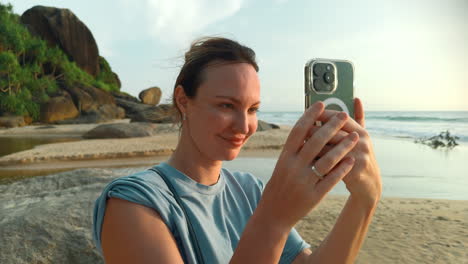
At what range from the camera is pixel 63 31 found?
131ft

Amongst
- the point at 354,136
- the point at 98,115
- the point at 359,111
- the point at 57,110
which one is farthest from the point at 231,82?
the point at 98,115

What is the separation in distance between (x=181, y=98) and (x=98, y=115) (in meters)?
33.1

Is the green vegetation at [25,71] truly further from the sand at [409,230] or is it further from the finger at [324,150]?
the finger at [324,150]

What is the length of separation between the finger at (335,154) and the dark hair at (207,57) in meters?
0.63

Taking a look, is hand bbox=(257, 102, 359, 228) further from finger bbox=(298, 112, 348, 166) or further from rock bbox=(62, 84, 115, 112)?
rock bbox=(62, 84, 115, 112)

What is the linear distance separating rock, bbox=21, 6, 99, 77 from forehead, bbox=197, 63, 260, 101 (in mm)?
42145

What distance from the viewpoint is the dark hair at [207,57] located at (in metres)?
1.49

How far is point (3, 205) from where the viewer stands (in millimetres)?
4320

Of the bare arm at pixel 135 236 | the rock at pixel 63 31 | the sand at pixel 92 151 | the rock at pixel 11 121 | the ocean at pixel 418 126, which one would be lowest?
the ocean at pixel 418 126

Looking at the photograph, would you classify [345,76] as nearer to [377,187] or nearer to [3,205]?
[377,187]

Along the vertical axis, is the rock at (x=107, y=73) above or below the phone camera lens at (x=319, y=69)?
below

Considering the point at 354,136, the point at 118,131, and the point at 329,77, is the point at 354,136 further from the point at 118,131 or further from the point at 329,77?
the point at 118,131

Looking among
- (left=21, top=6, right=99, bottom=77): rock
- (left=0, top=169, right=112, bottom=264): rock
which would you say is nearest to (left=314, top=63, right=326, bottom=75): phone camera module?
(left=0, top=169, right=112, bottom=264): rock

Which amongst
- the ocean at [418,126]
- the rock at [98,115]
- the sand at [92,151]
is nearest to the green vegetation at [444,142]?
the ocean at [418,126]
